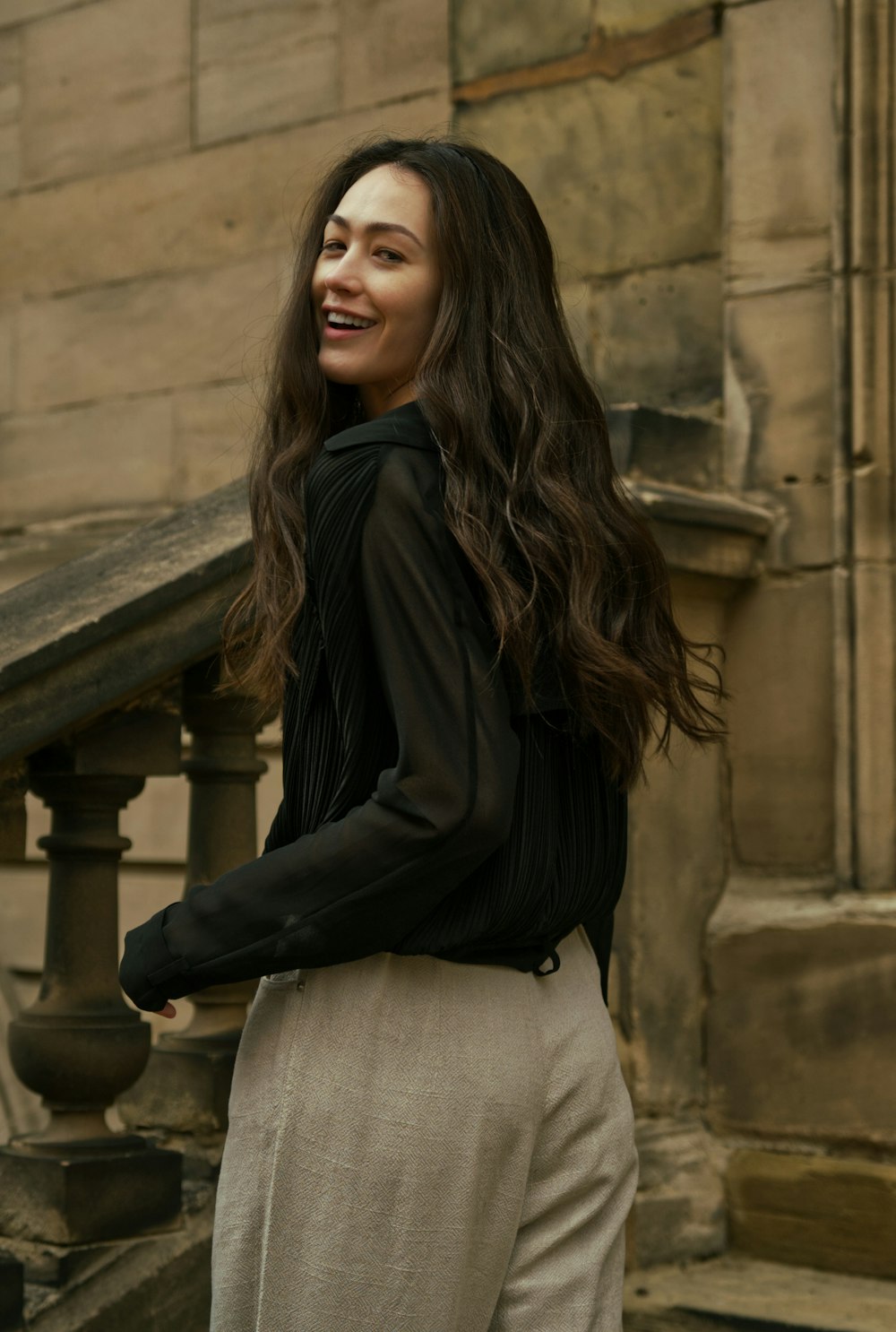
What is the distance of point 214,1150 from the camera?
277cm

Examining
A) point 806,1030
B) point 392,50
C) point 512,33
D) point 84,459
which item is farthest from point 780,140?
point 84,459

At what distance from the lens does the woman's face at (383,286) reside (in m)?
1.78

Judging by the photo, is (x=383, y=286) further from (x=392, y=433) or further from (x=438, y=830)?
(x=438, y=830)

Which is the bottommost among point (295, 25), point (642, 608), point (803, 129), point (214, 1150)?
point (214, 1150)

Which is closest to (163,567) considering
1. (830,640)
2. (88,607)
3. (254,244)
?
(88,607)

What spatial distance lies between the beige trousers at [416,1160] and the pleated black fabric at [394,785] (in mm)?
57

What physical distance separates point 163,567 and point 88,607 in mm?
160

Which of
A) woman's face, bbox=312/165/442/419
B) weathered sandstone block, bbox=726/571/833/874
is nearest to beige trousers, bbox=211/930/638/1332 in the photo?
woman's face, bbox=312/165/442/419

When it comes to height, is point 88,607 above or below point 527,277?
below

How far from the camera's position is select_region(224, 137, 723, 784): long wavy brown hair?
1653mm

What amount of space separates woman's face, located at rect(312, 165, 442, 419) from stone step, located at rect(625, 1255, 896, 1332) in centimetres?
172

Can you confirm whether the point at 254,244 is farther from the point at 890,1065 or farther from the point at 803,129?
the point at 890,1065

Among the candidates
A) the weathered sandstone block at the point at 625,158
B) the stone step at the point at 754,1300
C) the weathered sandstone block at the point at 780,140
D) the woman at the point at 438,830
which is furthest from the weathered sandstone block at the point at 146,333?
the woman at the point at 438,830

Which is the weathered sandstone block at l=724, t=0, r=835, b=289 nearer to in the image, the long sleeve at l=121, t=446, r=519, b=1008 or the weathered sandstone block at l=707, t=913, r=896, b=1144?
the weathered sandstone block at l=707, t=913, r=896, b=1144
